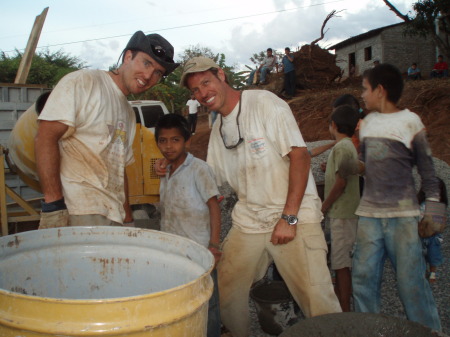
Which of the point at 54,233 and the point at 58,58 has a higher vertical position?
the point at 58,58

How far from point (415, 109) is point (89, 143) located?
12.4 meters

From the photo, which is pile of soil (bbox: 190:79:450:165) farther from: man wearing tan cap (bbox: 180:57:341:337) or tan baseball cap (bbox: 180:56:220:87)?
tan baseball cap (bbox: 180:56:220:87)

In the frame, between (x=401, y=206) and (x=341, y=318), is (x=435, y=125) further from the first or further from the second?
(x=341, y=318)

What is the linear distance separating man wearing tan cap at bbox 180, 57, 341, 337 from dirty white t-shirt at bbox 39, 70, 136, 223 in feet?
1.95

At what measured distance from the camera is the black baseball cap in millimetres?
2596

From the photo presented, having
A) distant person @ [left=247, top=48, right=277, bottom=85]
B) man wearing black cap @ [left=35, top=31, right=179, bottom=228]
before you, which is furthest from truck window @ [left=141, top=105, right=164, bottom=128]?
man wearing black cap @ [left=35, top=31, right=179, bottom=228]

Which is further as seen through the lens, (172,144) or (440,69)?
(440,69)

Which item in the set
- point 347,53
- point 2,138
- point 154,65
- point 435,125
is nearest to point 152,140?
point 2,138

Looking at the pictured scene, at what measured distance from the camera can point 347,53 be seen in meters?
36.1

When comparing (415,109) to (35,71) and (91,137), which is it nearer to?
(91,137)

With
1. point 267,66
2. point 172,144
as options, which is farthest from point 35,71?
point 172,144

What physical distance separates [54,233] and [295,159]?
1418mm

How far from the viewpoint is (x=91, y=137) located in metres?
2.39

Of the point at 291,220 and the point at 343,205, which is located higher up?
the point at 291,220
